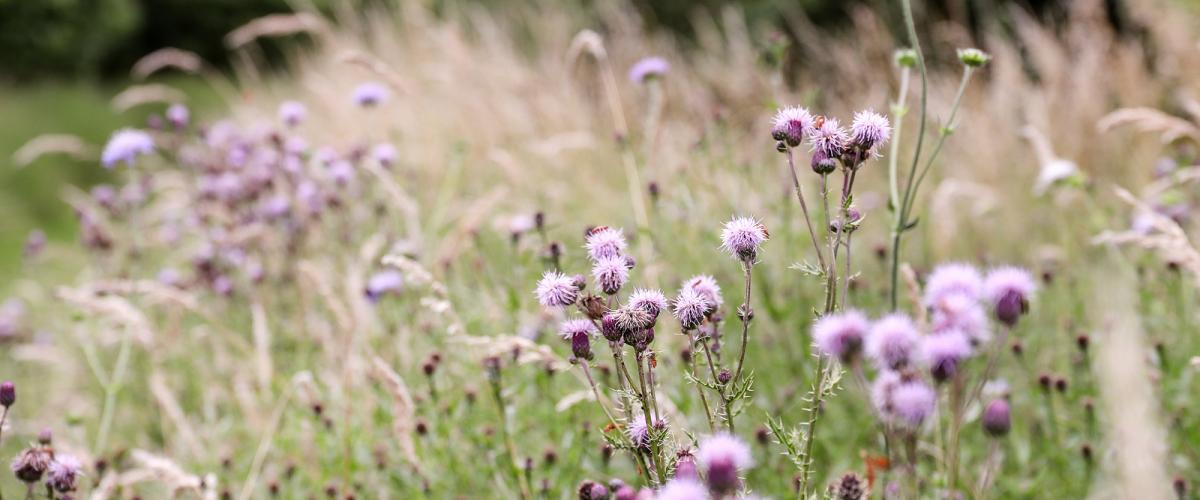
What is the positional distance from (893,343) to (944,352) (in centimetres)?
5

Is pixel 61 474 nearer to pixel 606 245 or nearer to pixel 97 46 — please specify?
pixel 606 245

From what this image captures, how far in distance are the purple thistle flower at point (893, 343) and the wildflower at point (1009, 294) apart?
0.13 meters

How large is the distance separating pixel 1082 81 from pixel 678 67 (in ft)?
8.06

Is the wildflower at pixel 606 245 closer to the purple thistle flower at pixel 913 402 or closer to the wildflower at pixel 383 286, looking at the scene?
the purple thistle flower at pixel 913 402

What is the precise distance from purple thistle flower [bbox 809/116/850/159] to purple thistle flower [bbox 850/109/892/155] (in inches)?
0.6

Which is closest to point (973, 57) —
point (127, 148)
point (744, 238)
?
point (744, 238)

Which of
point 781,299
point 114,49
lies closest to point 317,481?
point 781,299

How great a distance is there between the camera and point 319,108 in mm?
7750

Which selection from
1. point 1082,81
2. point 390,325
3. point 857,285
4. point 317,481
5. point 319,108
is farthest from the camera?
point 319,108

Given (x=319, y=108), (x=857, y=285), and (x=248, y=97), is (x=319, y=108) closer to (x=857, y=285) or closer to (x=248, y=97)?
(x=248, y=97)

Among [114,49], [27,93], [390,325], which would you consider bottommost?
[390,325]

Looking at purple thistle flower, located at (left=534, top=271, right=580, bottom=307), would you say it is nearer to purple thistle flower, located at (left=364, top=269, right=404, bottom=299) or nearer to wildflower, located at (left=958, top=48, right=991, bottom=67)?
wildflower, located at (left=958, top=48, right=991, bottom=67)

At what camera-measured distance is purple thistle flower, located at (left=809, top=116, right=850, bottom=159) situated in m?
1.23

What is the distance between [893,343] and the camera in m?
0.89
